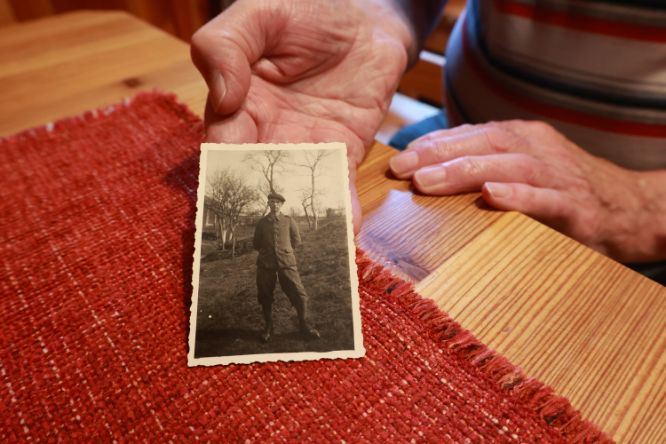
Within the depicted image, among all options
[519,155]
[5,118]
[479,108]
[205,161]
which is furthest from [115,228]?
[479,108]

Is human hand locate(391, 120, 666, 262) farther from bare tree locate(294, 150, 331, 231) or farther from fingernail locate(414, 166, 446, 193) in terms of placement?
bare tree locate(294, 150, 331, 231)

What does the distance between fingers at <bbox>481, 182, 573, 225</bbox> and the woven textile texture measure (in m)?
0.19

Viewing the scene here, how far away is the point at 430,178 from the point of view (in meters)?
0.60

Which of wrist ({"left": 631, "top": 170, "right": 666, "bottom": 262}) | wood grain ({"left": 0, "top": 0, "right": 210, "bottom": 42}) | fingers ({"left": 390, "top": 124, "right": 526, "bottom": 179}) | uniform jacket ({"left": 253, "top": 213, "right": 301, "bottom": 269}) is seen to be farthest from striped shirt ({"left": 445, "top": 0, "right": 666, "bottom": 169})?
wood grain ({"left": 0, "top": 0, "right": 210, "bottom": 42})

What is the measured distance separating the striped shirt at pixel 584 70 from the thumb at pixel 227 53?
45cm

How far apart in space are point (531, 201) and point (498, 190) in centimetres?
6

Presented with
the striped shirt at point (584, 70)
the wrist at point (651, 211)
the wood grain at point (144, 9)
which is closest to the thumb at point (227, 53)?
the striped shirt at point (584, 70)

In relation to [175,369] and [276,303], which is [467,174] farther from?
[175,369]

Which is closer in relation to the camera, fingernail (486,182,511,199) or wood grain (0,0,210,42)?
fingernail (486,182,511,199)

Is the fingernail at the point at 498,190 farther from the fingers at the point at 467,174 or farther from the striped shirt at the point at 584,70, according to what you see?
the striped shirt at the point at 584,70

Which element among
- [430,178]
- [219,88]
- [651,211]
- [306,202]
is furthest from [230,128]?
[651,211]

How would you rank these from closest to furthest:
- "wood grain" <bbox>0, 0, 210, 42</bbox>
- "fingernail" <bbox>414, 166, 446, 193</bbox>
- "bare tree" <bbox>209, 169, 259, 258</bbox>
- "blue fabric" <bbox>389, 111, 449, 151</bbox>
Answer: "bare tree" <bbox>209, 169, 259, 258</bbox> → "fingernail" <bbox>414, 166, 446, 193</bbox> → "blue fabric" <bbox>389, 111, 449, 151</bbox> → "wood grain" <bbox>0, 0, 210, 42</bbox>

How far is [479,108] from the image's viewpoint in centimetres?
87

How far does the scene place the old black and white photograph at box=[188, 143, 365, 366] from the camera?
42cm
